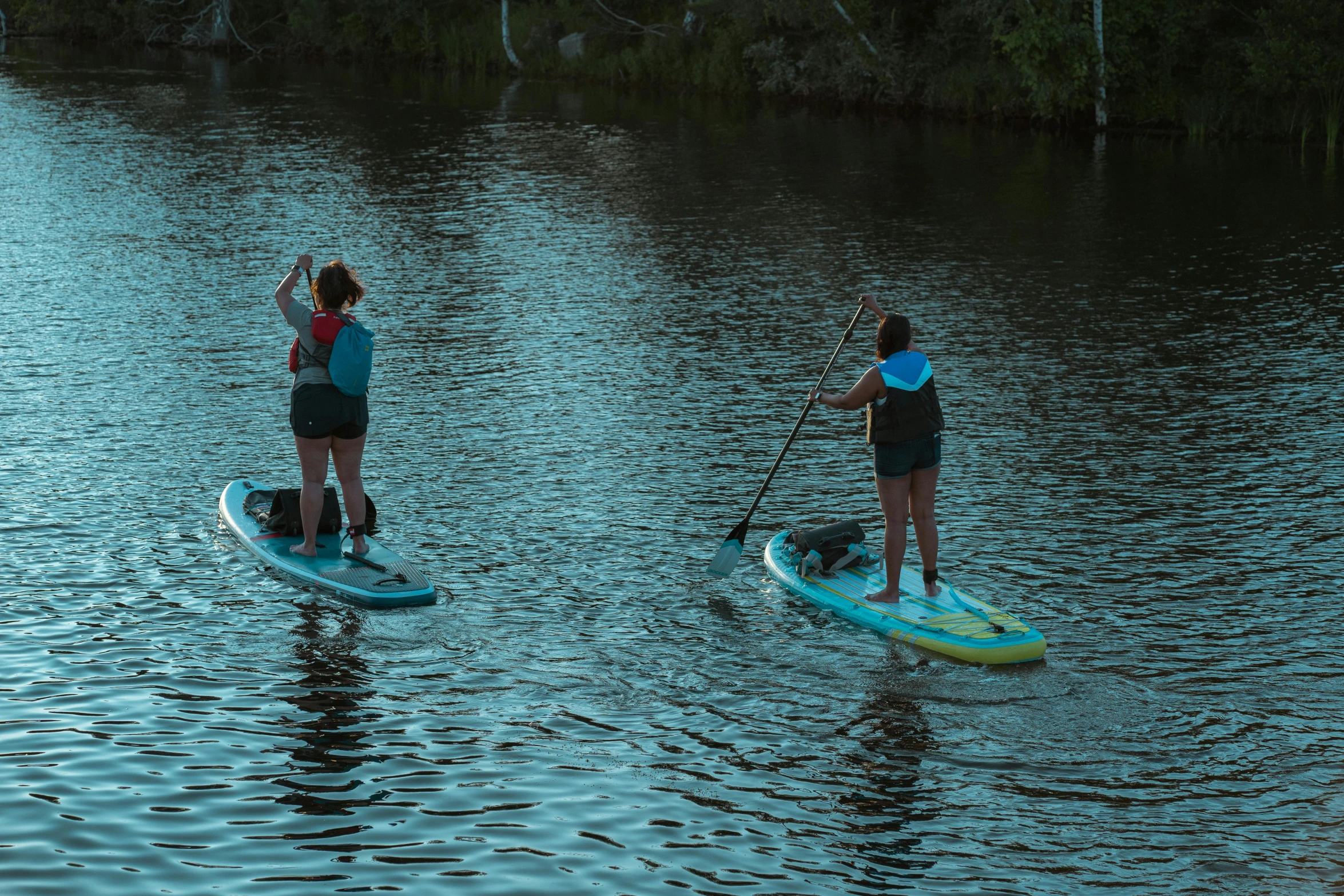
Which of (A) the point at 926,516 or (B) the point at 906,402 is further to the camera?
(A) the point at 926,516

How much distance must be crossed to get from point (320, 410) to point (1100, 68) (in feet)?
99.0

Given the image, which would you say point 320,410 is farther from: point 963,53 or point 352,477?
point 963,53

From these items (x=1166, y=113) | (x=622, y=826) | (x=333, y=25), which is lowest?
(x=622, y=826)

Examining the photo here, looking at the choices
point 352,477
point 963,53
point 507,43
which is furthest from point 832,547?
point 507,43

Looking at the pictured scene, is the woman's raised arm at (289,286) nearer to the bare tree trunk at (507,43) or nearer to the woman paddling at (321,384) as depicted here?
the woman paddling at (321,384)

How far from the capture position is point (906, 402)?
916cm

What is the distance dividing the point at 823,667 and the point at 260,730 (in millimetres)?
3444

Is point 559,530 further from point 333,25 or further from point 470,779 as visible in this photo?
point 333,25

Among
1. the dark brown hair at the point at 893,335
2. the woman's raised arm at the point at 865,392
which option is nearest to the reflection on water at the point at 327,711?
the woman's raised arm at the point at 865,392

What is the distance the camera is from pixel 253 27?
60.3 meters

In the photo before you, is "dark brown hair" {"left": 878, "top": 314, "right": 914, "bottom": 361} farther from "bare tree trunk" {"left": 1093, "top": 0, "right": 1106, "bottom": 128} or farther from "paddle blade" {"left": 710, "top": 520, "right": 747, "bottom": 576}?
"bare tree trunk" {"left": 1093, "top": 0, "right": 1106, "bottom": 128}

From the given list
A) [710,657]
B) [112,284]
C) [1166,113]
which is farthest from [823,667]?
[1166,113]

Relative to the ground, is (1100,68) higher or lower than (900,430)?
higher

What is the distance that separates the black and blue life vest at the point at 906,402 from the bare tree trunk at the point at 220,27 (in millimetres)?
56418
